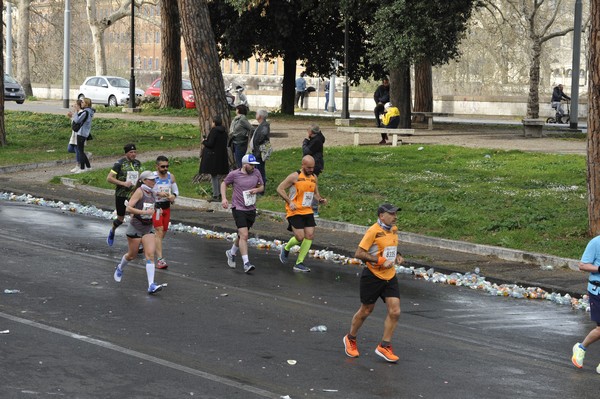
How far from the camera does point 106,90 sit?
5381cm

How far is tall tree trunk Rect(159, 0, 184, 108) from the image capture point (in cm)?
4562

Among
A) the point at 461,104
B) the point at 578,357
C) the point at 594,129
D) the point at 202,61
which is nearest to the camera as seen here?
the point at 578,357

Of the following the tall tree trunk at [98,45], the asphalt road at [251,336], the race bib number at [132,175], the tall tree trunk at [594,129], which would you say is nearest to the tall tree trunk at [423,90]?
the tall tree trunk at [594,129]

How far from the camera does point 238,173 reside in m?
15.6

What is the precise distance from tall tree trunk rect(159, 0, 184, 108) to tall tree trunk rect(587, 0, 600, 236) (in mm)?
29682

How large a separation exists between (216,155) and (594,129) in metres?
7.64

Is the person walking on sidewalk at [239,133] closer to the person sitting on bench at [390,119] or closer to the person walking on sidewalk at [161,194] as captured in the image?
the person walking on sidewalk at [161,194]

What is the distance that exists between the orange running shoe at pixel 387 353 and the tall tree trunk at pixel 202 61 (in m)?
14.8

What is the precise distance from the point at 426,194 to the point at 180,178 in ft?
20.4

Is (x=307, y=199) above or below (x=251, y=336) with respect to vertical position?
above

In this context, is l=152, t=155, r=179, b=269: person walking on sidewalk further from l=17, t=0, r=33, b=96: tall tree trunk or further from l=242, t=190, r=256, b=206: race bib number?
l=17, t=0, r=33, b=96: tall tree trunk

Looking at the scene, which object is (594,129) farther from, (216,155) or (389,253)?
(389,253)

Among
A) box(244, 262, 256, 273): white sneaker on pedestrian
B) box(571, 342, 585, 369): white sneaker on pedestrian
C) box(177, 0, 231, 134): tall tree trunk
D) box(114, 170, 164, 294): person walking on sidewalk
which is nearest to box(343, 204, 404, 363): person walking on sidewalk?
box(571, 342, 585, 369): white sneaker on pedestrian

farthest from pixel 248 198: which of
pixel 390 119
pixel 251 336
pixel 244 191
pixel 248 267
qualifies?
pixel 390 119
